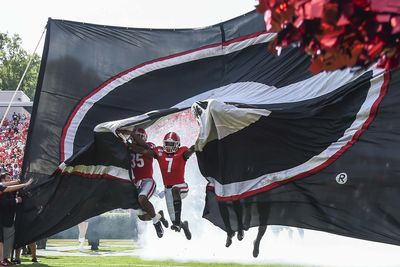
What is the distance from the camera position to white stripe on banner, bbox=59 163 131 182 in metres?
7.06

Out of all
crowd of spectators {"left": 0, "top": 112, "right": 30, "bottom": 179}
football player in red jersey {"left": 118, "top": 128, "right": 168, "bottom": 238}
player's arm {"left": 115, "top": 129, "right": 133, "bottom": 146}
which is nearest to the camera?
player's arm {"left": 115, "top": 129, "right": 133, "bottom": 146}

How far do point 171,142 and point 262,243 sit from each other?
1.56 meters

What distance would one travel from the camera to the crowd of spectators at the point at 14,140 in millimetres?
18750

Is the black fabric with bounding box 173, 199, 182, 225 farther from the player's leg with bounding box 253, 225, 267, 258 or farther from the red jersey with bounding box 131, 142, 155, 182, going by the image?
the player's leg with bounding box 253, 225, 267, 258

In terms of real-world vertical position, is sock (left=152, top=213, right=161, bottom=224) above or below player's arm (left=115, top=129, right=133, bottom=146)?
below

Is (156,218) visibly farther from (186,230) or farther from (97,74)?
(97,74)

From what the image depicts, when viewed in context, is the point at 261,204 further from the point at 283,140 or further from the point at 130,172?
the point at 130,172

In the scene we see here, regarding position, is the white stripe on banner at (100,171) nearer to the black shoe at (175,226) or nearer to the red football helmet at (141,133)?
the red football helmet at (141,133)

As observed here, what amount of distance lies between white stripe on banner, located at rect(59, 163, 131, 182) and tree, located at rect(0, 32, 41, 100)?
4702cm

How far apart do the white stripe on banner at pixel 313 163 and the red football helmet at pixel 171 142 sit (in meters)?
0.67

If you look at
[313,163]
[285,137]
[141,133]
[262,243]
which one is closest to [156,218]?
[141,133]

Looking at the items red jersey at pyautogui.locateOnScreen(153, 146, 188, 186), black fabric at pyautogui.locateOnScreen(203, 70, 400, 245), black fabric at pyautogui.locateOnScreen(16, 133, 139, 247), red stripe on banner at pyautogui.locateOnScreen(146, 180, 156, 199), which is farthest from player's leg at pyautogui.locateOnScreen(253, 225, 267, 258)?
black fabric at pyautogui.locateOnScreen(16, 133, 139, 247)

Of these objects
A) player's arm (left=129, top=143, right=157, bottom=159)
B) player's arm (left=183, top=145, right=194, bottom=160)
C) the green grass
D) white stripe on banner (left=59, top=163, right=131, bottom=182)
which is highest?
player's arm (left=129, top=143, right=157, bottom=159)

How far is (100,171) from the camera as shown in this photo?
706 centimetres
